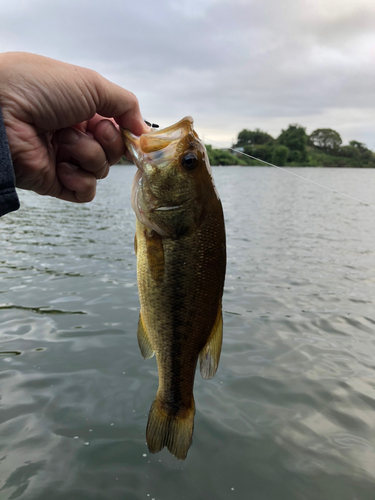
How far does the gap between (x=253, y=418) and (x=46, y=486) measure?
2.31 metres

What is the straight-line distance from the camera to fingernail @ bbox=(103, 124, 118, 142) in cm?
272

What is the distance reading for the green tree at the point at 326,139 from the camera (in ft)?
424

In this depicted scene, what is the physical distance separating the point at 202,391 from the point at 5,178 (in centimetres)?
383

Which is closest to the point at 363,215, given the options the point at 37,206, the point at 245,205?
the point at 245,205

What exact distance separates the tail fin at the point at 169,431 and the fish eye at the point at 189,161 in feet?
5.27

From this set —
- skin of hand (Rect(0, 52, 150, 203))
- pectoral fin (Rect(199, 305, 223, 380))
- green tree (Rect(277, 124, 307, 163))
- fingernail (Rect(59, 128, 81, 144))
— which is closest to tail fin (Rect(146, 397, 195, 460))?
pectoral fin (Rect(199, 305, 223, 380))

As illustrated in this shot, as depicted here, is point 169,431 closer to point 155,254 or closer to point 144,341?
point 144,341

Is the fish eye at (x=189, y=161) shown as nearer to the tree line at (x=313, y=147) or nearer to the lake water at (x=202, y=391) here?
the lake water at (x=202, y=391)

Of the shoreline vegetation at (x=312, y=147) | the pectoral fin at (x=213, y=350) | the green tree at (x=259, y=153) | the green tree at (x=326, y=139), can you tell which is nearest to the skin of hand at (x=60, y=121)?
the pectoral fin at (x=213, y=350)

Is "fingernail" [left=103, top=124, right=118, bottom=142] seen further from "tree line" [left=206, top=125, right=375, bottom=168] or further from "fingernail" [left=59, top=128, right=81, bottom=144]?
"tree line" [left=206, top=125, right=375, bottom=168]

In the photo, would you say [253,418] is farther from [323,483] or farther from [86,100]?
[86,100]

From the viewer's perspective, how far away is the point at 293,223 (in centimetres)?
1869

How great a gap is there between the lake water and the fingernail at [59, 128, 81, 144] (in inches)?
119

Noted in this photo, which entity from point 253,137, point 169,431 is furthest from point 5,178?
point 253,137
